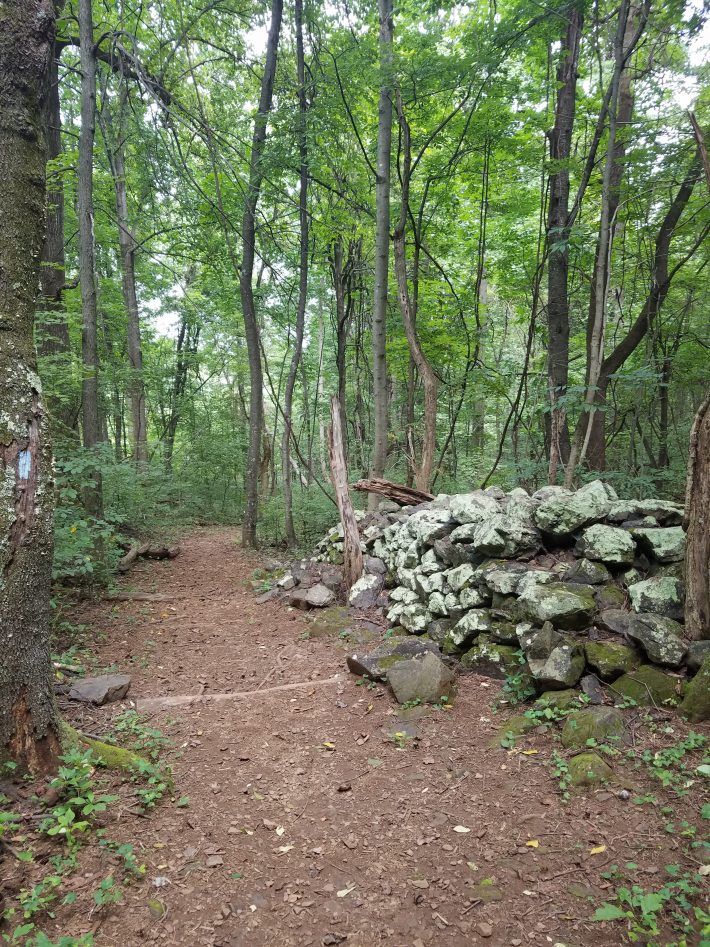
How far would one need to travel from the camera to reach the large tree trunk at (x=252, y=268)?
30.0ft

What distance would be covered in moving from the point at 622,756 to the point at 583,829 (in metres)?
0.59

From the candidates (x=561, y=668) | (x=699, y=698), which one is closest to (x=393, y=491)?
(x=561, y=668)

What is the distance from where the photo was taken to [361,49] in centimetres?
746

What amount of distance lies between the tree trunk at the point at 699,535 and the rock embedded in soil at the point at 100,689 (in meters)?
4.43

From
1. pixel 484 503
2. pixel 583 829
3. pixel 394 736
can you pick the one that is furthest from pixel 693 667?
pixel 484 503

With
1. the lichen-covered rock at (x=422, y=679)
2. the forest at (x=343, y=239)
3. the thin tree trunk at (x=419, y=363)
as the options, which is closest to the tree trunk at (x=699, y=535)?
the forest at (x=343, y=239)

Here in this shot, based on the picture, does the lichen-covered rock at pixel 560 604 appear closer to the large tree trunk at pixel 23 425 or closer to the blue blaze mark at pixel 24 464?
the large tree trunk at pixel 23 425

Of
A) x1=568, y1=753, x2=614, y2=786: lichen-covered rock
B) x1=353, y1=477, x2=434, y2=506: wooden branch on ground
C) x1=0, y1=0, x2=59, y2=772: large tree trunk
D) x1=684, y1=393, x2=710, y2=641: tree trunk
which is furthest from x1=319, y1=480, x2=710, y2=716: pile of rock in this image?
x1=0, y1=0, x2=59, y2=772: large tree trunk

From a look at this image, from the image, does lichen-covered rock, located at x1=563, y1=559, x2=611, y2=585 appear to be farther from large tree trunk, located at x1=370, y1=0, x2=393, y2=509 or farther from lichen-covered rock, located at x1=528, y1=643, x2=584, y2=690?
large tree trunk, located at x1=370, y1=0, x2=393, y2=509

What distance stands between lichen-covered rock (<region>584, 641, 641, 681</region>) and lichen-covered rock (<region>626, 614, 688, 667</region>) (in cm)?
10

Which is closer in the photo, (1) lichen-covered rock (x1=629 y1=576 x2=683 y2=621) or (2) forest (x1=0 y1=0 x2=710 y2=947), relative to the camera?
(2) forest (x1=0 y1=0 x2=710 y2=947)

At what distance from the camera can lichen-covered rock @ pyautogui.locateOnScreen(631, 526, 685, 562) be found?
3.91m

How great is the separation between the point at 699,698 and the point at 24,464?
4.32 m

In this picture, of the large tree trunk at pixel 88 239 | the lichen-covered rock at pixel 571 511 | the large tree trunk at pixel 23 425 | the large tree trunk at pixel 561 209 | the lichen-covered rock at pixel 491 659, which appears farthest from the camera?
the large tree trunk at pixel 561 209
